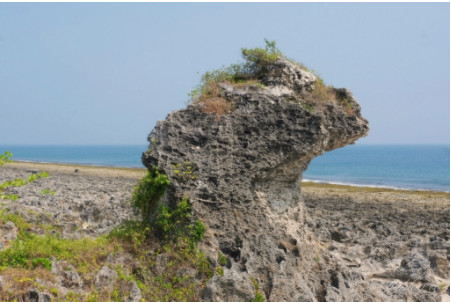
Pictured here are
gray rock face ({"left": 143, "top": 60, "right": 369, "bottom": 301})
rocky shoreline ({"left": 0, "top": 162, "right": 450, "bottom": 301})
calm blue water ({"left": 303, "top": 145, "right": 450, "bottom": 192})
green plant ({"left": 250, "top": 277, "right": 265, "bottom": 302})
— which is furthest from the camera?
calm blue water ({"left": 303, "top": 145, "right": 450, "bottom": 192})

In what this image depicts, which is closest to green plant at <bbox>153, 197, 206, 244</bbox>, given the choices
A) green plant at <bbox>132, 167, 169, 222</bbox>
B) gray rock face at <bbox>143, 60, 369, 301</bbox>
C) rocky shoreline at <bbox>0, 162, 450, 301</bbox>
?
gray rock face at <bbox>143, 60, 369, 301</bbox>

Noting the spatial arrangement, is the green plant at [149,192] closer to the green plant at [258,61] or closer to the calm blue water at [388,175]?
the green plant at [258,61]

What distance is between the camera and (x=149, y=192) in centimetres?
1034

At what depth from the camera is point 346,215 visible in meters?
27.5

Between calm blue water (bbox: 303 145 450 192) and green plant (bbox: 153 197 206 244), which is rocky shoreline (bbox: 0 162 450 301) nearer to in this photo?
green plant (bbox: 153 197 206 244)

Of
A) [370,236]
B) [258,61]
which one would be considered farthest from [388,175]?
[258,61]

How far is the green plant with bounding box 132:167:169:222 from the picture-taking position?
1002cm

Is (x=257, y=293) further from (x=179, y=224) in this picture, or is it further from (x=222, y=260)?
(x=179, y=224)

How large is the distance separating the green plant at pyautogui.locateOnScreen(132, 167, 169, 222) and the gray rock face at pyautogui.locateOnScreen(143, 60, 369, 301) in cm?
17

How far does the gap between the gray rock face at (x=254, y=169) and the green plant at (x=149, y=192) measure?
0.55 feet

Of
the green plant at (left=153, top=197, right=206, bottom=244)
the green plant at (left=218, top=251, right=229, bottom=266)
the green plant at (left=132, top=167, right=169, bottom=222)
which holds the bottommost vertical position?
the green plant at (left=218, top=251, right=229, bottom=266)

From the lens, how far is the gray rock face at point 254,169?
32.2 feet

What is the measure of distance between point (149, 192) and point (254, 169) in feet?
7.60

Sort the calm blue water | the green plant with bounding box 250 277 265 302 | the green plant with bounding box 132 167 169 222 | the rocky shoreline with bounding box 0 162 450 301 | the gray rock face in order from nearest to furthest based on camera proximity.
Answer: the green plant with bounding box 250 277 265 302 < the gray rock face < the green plant with bounding box 132 167 169 222 < the rocky shoreline with bounding box 0 162 450 301 < the calm blue water
